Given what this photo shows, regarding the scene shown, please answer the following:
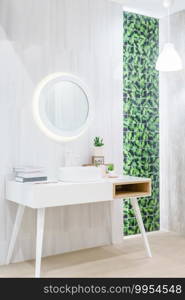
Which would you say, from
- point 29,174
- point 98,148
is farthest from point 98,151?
point 29,174

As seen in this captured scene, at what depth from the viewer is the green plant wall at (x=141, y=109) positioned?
13.2 feet

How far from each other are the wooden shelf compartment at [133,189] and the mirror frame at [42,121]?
0.65 m

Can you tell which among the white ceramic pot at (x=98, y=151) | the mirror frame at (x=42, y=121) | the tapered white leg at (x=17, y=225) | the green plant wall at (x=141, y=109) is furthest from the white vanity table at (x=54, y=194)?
the green plant wall at (x=141, y=109)

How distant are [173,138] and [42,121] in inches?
66.6

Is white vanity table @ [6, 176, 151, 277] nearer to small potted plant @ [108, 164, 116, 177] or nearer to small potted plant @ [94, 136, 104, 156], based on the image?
small potted plant @ [108, 164, 116, 177]

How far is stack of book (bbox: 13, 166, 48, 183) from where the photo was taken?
9.71 ft

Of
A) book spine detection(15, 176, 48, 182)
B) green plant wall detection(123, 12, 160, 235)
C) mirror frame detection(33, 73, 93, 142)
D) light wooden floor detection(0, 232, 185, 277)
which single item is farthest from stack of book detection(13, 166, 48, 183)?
green plant wall detection(123, 12, 160, 235)

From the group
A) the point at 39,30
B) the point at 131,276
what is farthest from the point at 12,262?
the point at 39,30

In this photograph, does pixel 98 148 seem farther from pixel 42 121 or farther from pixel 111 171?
pixel 42 121

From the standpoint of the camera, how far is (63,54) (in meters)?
3.44

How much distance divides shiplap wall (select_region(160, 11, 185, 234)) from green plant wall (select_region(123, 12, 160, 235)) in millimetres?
75

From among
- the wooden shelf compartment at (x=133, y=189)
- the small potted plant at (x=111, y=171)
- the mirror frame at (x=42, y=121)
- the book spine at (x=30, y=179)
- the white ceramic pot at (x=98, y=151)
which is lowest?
the wooden shelf compartment at (x=133, y=189)

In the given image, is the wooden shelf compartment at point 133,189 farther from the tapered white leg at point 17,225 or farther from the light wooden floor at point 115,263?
the tapered white leg at point 17,225

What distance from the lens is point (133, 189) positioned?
11.2 ft
